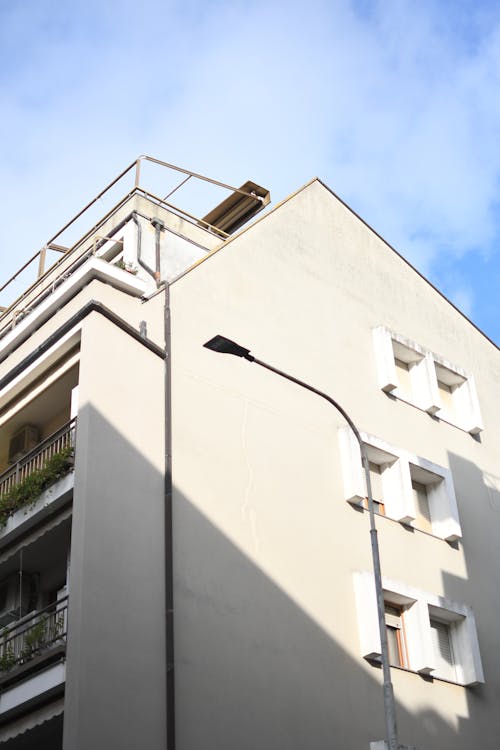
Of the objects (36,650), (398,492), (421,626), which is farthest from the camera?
(398,492)

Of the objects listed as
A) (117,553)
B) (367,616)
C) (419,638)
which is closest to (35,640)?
(117,553)

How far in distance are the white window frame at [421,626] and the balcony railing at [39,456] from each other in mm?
6470

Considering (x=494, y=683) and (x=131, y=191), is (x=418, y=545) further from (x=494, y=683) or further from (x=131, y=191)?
(x=131, y=191)

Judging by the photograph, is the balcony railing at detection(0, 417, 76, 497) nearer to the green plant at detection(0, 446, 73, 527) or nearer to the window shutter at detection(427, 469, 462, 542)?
the green plant at detection(0, 446, 73, 527)

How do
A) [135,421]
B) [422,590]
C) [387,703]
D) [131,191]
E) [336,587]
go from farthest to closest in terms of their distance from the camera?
[131,191], [422,590], [336,587], [135,421], [387,703]

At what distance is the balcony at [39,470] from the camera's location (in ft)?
65.5

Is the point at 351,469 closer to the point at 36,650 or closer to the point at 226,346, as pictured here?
the point at 226,346

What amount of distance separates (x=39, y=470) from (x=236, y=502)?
12.4ft

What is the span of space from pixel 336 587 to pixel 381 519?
240 cm

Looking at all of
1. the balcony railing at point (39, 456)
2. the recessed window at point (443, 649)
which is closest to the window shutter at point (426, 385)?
the recessed window at point (443, 649)

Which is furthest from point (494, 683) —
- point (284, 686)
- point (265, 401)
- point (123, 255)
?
point (123, 255)

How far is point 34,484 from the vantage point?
2036 cm

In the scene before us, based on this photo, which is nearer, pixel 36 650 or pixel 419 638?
pixel 36 650

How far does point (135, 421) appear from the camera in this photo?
2006 centimetres
